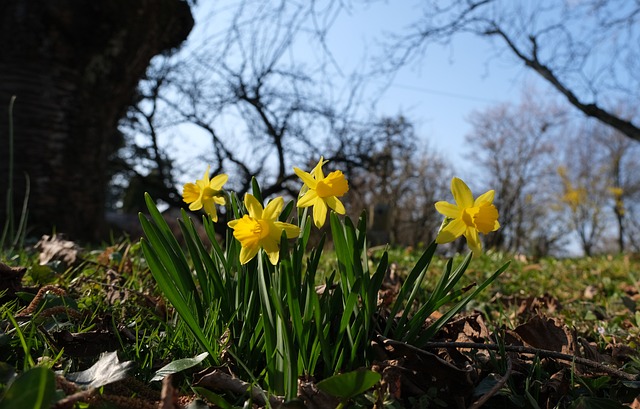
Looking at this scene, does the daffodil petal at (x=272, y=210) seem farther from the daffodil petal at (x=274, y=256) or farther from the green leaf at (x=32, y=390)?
the green leaf at (x=32, y=390)

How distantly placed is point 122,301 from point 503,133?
23434 mm

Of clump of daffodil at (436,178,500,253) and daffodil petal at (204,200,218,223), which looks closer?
clump of daffodil at (436,178,500,253)

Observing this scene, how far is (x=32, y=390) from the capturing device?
77 centimetres

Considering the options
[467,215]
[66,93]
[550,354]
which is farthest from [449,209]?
[66,93]

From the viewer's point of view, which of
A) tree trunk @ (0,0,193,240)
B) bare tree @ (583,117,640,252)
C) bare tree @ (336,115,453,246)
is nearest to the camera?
tree trunk @ (0,0,193,240)

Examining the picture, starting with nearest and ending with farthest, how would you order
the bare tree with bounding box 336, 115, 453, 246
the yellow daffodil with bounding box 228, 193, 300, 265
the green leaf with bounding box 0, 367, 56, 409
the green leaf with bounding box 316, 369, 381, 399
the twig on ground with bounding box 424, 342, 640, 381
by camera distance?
the green leaf with bounding box 0, 367, 56, 409 < the green leaf with bounding box 316, 369, 381, 399 < the yellow daffodil with bounding box 228, 193, 300, 265 < the twig on ground with bounding box 424, 342, 640, 381 < the bare tree with bounding box 336, 115, 453, 246

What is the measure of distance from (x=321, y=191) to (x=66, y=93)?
4.15 m

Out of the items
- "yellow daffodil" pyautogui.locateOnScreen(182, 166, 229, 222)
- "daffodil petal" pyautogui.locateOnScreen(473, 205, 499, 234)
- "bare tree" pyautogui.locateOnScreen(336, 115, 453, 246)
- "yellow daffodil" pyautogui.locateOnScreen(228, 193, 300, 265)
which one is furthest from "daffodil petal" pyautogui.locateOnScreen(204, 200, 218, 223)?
"bare tree" pyautogui.locateOnScreen(336, 115, 453, 246)

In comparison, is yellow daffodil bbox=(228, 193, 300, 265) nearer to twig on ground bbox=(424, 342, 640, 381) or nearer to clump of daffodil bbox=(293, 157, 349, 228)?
clump of daffodil bbox=(293, 157, 349, 228)

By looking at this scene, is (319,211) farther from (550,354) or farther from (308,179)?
(550,354)

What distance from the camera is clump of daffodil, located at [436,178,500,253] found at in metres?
1.05

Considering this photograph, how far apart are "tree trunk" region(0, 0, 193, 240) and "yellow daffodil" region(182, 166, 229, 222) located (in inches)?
135

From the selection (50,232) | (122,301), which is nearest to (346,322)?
(122,301)

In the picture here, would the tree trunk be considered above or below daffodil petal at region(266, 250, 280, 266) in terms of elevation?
above
